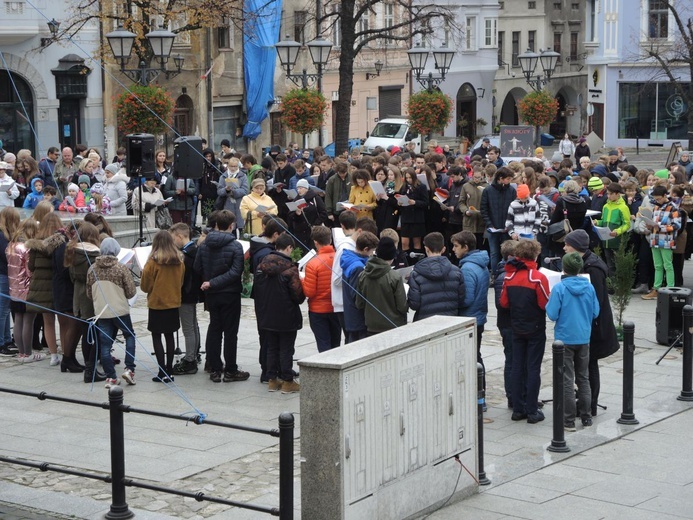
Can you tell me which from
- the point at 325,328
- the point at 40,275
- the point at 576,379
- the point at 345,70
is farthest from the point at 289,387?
the point at 345,70

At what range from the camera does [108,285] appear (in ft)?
41.9

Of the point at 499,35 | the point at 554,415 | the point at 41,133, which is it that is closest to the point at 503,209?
the point at 554,415

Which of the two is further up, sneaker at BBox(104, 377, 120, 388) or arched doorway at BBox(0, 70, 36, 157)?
arched doorway at BBox(0, 70, 36, 157)

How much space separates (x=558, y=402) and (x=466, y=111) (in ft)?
178

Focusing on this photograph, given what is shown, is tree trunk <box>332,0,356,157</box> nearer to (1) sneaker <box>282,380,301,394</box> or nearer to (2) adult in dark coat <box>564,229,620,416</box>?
(1) sneaker <box>282,380,301,394</box>

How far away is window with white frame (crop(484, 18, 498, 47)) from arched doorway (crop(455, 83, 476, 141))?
8.96ft

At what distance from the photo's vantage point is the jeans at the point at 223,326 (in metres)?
13.1

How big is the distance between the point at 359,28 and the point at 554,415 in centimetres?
4182

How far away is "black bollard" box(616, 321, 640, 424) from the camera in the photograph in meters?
11.7

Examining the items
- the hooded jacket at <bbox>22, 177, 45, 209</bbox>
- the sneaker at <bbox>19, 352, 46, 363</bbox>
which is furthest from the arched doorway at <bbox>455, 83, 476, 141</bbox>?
the sneaker at <bbox>19, 352, 46, 363</bbox>

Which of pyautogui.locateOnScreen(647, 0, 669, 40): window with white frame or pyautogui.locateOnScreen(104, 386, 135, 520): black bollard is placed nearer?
pyautogui.locateOnScreen(104, 386, 135, 520): black bollard

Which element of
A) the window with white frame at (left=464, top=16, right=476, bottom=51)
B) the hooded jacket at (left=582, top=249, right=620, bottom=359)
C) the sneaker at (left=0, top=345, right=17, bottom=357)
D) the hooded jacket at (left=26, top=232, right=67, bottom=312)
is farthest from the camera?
the window with white frame at (left=464, top=16, right=476, bottom=51)

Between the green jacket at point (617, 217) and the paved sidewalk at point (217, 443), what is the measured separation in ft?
13.6

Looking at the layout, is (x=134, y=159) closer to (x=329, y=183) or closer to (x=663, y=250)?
(x=329, y=183)
